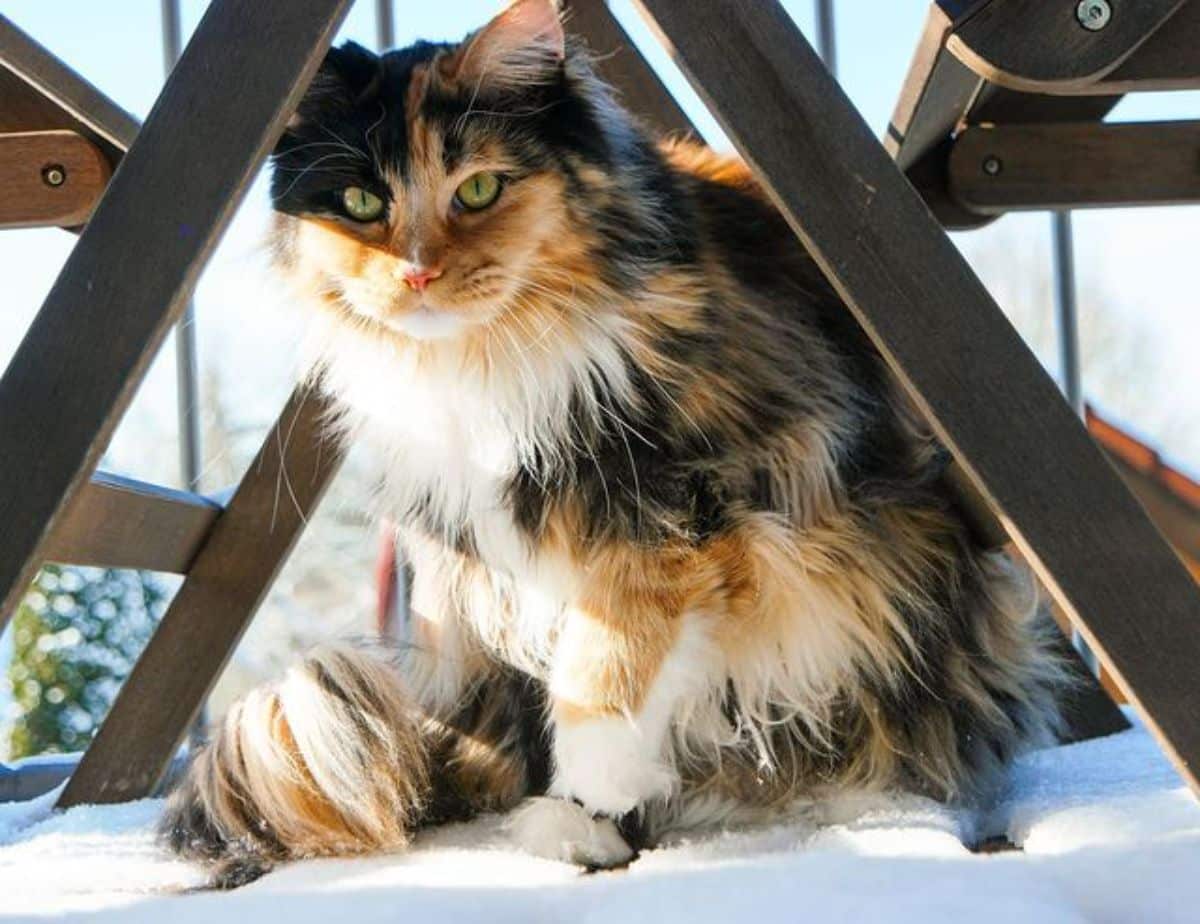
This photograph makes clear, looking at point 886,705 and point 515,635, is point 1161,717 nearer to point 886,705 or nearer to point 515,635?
point 886,705

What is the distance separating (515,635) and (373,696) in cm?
17

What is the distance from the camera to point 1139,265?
4.50 m

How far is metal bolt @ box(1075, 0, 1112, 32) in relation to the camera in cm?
105

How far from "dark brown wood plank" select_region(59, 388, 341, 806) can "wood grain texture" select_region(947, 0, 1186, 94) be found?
114 cm

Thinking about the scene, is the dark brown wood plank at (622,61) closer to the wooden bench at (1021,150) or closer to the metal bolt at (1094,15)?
the wooden bench at (1021,150)

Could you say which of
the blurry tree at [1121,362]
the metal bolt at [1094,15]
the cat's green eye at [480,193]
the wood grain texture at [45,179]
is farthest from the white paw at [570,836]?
the blurry tree at [1121,362]

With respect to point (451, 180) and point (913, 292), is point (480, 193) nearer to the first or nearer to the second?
point (451, 180)

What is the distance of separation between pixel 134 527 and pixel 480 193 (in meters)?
0.72

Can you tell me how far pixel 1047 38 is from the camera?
105cm

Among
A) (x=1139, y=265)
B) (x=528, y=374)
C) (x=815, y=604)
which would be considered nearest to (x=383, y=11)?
(x=528, y=374)

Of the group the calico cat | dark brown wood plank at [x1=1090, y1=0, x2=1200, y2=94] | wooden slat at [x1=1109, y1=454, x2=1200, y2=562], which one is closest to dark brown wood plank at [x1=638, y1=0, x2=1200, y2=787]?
dark brown wood plank at [x1=1090, y1=0, x2=1200, y2=94]

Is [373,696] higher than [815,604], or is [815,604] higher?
[815,604]

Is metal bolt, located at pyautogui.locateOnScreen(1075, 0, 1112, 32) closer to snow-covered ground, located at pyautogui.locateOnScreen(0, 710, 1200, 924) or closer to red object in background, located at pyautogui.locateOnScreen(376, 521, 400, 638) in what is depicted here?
snow-covered ground, located at pyautogui.locateOnScreen(0, 710, 1200, 924)

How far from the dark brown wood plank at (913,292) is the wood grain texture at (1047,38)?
120 mm
